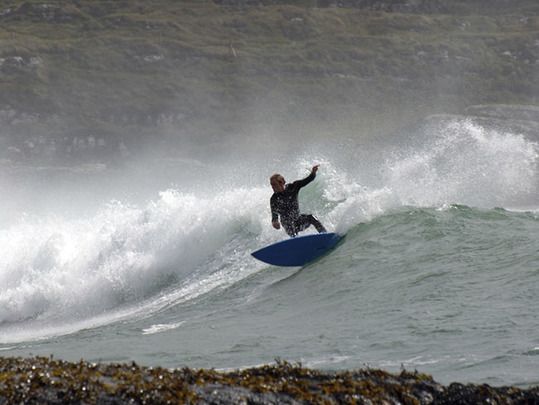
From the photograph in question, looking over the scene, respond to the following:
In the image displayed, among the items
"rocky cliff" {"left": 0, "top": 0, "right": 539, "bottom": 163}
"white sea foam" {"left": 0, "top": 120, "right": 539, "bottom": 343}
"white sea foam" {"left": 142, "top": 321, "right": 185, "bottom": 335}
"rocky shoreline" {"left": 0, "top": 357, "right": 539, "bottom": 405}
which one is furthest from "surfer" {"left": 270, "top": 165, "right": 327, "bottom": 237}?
"rocky cliff" {"left": 0, "top": 0, "right": 539, "bottom": 163}

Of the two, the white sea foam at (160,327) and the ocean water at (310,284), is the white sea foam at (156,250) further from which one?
the white sea foam at (160,327)

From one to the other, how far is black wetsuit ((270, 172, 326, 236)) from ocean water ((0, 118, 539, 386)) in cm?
77

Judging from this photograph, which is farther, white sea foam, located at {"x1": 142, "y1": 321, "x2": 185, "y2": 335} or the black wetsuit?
the black wetsuit

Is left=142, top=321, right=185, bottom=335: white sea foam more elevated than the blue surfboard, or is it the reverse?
the blue surfboard

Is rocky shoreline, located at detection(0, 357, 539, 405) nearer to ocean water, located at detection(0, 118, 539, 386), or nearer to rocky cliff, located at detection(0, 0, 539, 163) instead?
ocean water, located at detection(0, 118, 539, 386)

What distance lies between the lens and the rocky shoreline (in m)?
8.52

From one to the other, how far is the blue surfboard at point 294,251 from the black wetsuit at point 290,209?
25cm

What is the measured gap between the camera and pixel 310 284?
692 inches

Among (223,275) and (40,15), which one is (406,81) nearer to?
(40,15)

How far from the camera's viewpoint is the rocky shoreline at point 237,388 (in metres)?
8.52

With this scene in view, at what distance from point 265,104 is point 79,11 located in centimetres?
3712

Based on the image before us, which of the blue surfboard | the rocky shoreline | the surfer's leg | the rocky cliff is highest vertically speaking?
the rocky cliff

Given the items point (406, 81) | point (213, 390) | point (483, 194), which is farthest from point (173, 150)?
point (213, 390)

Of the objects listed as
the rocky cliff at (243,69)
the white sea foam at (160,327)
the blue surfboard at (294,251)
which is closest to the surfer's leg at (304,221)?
the blue surfboard at (294,251)
